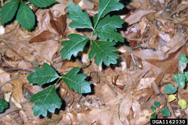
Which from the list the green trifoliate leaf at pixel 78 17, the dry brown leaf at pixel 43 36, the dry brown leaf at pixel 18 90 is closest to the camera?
the green trifoliate leaf at pixel 78 17

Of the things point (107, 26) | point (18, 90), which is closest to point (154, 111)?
point (107, 26)

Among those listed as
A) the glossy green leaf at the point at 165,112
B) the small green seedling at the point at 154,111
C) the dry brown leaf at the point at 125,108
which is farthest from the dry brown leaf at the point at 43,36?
the glossy green leaf at the point at 165,112

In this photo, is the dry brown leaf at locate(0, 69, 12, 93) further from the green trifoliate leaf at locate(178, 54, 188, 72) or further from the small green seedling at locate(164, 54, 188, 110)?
the green trifoliate leaf at locate(178, 54, 188, 72)

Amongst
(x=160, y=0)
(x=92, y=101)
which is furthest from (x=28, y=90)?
(x=160, y=0)

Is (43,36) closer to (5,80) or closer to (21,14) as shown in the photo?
(21,14)

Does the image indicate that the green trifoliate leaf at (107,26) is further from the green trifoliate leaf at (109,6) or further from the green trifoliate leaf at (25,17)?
Result: the green trifoliate leaf at (25,17)

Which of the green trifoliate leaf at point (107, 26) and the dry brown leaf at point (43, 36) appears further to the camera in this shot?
the dry brown leaf at point (43, 36)
